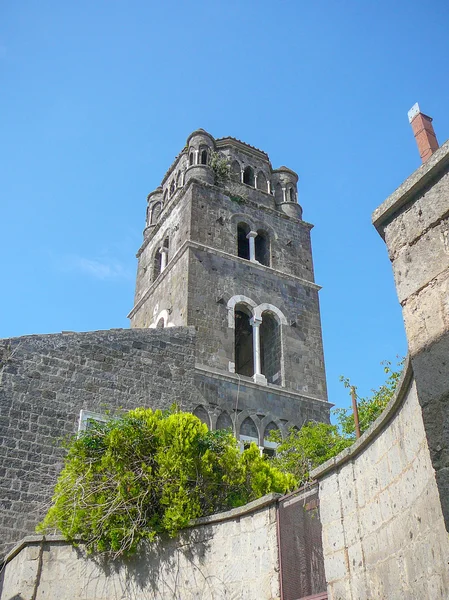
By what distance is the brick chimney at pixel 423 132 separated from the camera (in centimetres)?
411

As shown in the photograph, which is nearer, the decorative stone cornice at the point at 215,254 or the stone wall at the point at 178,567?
the stone wall at the point at 178,567

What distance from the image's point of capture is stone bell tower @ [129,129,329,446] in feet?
54.0

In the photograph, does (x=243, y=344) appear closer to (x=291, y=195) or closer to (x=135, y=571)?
(x=291, y=195)

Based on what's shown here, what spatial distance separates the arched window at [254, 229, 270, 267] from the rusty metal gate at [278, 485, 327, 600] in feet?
47.1

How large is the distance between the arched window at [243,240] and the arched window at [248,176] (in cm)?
252

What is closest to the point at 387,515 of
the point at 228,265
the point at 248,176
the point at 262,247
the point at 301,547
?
the point at 301,547

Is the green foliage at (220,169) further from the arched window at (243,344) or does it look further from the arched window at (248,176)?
the arched window at (243,344)

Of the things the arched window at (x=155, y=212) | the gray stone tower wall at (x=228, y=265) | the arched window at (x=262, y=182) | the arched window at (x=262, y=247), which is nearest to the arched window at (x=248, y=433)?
the gray stone tower wall at (x=228, y=265)

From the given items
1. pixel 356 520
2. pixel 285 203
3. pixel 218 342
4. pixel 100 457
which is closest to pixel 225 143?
pixel 285 203

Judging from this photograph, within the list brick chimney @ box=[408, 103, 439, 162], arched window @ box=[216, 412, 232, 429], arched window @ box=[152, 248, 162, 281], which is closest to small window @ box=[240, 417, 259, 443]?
arched window @ box=[216, 412, 232, 429]

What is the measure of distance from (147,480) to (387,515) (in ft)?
16.5

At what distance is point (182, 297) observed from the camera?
1811 centimetres

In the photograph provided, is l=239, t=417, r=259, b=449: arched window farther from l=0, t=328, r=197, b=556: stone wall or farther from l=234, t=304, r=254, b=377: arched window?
l=234, t=304, r=254, b=377: arched window

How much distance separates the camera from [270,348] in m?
18.9
